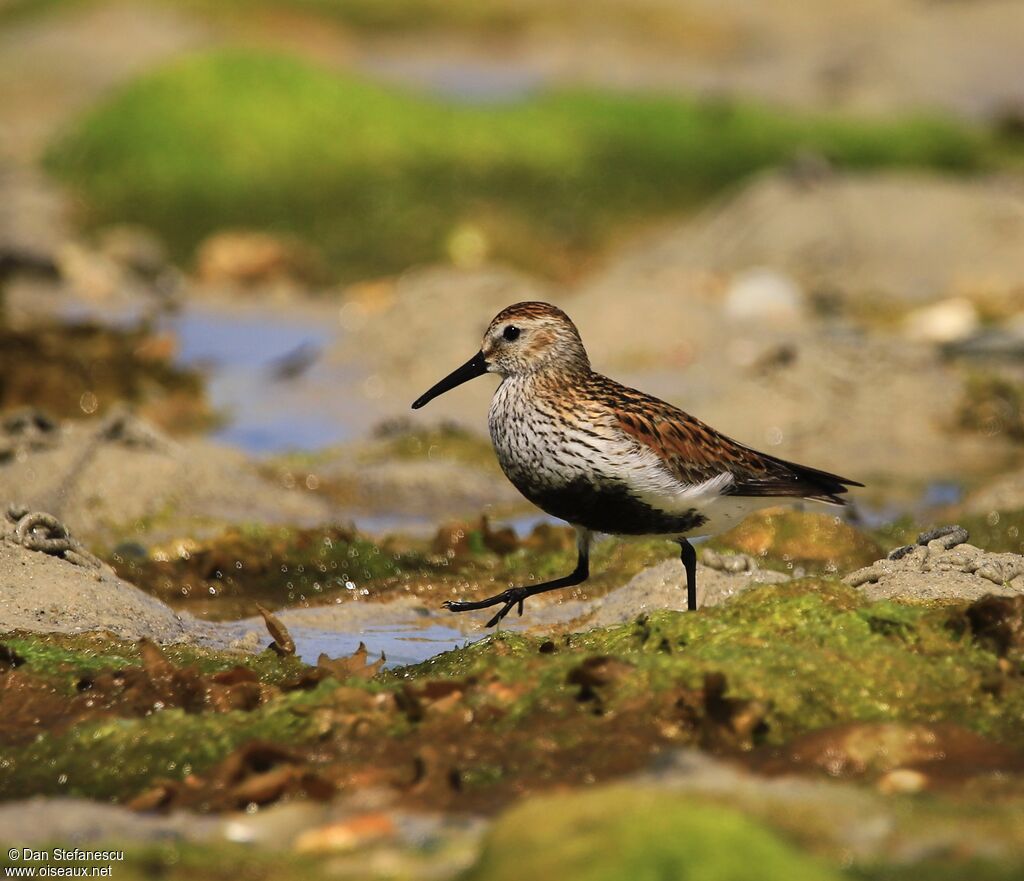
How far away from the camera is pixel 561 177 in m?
26.5

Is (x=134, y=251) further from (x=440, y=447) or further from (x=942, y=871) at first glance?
(x=942, y=871)

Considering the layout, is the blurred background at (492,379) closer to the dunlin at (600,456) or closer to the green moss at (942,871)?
the green moss at (942,871)

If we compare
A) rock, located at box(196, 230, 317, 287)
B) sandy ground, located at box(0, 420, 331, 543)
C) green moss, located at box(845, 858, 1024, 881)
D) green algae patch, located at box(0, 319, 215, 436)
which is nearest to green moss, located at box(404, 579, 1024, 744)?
green moss, located at box(845, 858, 1024, 881)

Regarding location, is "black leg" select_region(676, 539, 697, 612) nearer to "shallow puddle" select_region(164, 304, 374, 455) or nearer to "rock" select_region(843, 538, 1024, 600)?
"rock" select_region(843, 538, 1024, 600)

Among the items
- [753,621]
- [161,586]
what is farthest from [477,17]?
[753,621]

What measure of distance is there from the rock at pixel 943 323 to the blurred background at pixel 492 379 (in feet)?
0.20

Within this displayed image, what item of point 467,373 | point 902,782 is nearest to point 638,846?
point 902,782

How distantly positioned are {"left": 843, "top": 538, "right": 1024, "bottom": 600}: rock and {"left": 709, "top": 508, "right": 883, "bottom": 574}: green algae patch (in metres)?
1.76

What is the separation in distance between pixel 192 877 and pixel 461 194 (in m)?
20.8

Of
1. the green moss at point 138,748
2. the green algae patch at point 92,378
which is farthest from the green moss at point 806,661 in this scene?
the green algae patch at point 92,378

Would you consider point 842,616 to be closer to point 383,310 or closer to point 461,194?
point 383,310

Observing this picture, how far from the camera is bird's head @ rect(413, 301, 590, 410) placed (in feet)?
27.7

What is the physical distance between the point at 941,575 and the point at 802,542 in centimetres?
250

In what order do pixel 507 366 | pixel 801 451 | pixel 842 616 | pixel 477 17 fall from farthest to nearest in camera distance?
pixel 477 17 < pixel 801 451 < pixel 507 366 < pixel 842 616
